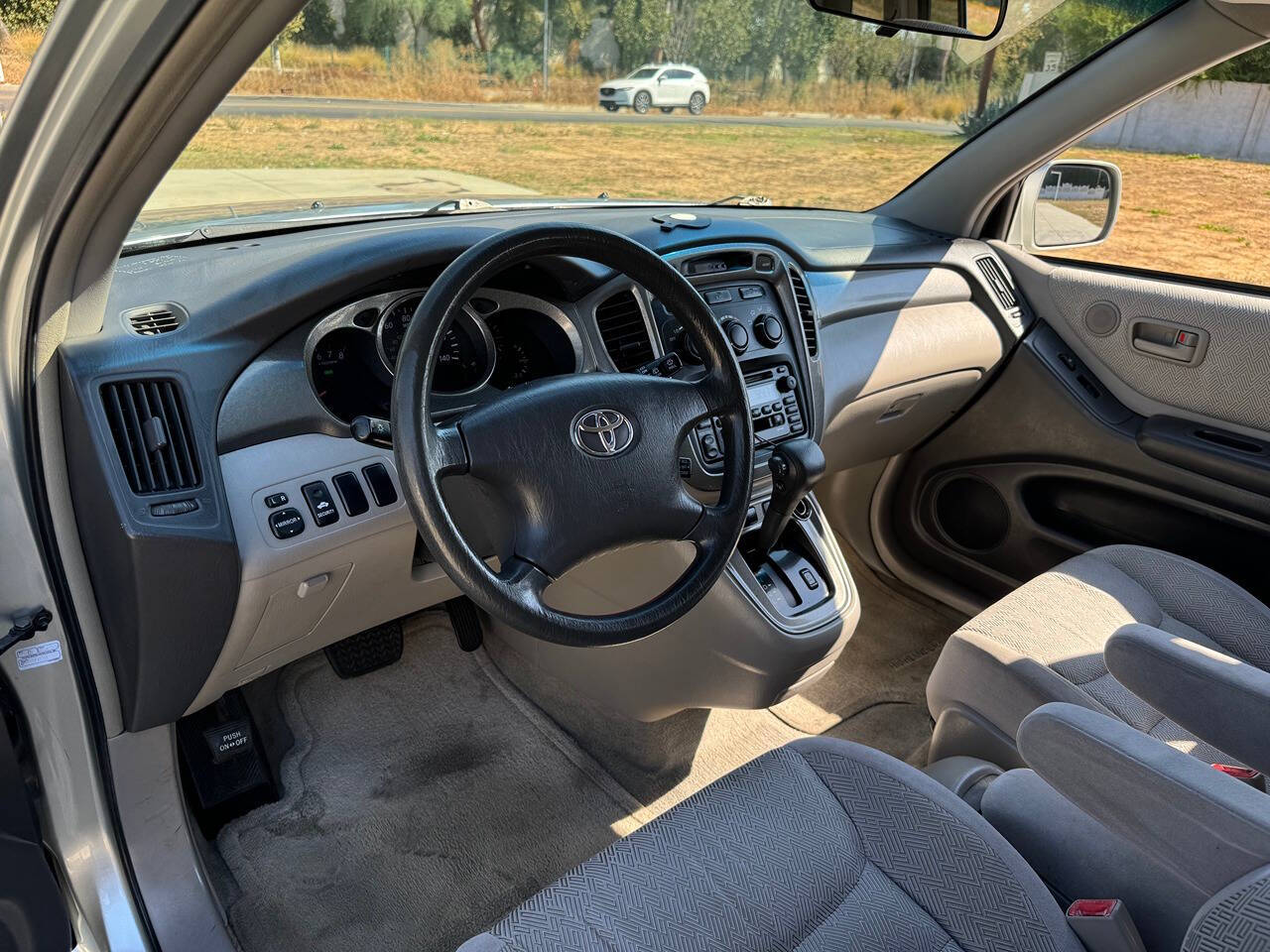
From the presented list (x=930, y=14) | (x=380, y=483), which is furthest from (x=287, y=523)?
(x=930, y=14)

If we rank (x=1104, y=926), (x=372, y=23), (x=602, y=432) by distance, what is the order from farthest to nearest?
(x=372, y=23) → (x=602, y=432) → (x=1104, y=926)

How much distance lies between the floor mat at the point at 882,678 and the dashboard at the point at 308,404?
1.80 ft

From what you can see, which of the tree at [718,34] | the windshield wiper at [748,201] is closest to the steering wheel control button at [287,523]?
the windshield wiper at [748,201]

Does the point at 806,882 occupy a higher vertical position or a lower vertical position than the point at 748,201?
lower

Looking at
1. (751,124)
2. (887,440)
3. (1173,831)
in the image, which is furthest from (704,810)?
(751,124)

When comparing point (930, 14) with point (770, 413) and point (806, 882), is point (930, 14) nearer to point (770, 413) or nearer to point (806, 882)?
point (770, 413)

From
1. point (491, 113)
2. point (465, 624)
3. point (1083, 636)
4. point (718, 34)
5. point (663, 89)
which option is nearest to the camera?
point (1083, 636)

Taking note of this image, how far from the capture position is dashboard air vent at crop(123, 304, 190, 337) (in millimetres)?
1460

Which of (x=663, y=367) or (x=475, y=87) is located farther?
(x=475, y=87)

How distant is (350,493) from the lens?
1.63 meters

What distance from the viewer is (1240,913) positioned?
868 millimetres

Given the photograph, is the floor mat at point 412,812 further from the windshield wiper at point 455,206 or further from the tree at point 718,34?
the tree at point 718,34

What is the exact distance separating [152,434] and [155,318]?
0.66ft

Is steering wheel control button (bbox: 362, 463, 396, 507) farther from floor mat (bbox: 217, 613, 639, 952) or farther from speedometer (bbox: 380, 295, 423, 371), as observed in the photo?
floor mat (bbox: 217, 613, 639, 952)
